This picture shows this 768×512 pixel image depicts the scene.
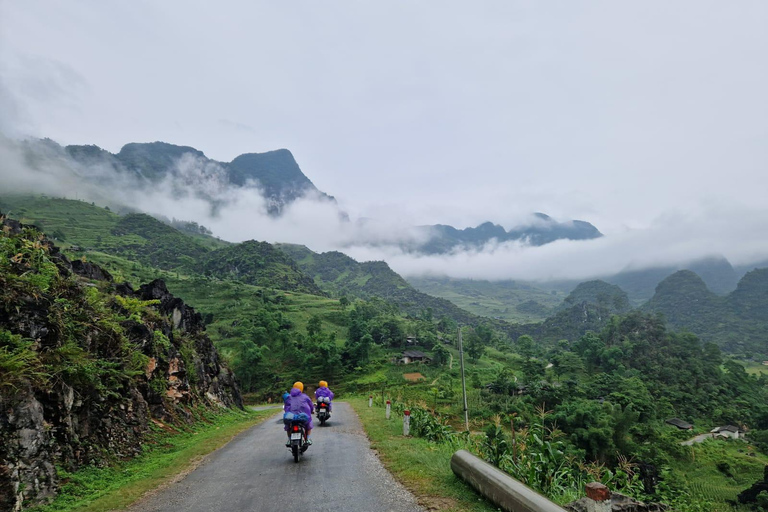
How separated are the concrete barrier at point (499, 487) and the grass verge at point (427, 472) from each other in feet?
0.58

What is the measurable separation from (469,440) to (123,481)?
8756mm

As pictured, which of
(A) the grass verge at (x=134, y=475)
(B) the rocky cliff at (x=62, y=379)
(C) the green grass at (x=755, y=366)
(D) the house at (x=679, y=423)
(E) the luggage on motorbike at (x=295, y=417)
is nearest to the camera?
(B) the rocky cliff at (x=62, y=379)

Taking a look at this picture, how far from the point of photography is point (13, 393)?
694 cm

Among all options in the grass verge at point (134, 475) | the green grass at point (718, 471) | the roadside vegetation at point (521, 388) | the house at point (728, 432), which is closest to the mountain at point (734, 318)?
the roadside vegetation at point (521, 388)

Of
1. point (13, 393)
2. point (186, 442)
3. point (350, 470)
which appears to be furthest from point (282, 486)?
point (186, 442)

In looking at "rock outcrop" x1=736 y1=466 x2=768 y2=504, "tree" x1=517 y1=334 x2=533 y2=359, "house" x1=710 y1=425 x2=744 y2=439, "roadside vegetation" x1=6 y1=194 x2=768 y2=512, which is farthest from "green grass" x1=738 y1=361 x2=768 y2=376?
"rock outcrop" x1=736 y1=466 x2=768 y2=504

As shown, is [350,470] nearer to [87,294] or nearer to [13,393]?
[13,393]

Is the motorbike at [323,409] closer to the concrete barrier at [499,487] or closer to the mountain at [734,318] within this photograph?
the concrete barrier at [499,487]

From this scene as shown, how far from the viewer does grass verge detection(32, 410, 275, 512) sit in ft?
22.8

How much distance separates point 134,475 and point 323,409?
8.82m

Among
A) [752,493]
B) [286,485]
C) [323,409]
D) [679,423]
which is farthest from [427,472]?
[679,423]

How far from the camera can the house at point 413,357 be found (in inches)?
3253

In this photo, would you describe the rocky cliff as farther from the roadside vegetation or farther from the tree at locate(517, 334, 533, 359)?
the tree at locate(517, 334, 533, 359)

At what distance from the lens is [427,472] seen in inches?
313
